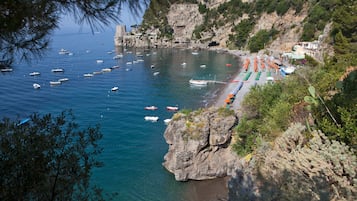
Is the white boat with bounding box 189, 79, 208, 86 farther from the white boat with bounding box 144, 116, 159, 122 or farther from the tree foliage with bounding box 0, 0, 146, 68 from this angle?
the tree foliage with bounding box 0, 0, 146, 68

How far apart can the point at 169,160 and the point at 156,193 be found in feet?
8.07

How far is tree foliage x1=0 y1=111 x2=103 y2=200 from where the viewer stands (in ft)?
11.2

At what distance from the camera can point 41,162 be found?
11.9 ft

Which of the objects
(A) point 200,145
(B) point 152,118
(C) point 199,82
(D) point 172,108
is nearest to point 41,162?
(A) point 200,145

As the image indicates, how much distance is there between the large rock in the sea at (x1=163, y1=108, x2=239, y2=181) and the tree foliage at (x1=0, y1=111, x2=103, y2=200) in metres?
12.0

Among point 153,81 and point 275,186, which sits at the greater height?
point 275,186

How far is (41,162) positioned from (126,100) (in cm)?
2828

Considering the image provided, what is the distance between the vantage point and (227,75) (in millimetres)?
42406

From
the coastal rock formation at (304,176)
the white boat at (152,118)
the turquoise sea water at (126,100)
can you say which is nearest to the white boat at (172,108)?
the turquoise sea water at (126,100)

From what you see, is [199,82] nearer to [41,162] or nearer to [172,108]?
[172,108]

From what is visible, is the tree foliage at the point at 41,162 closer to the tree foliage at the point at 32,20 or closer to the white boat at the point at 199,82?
the tree foliage at the point at 32,20

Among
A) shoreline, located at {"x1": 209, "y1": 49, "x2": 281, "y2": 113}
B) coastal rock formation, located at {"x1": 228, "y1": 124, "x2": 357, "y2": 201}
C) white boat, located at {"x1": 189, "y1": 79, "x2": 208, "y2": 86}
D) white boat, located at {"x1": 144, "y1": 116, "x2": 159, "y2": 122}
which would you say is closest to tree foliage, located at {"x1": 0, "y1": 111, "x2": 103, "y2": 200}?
coastal rock formation, located at {"x1": 228, "y1": 124, "x2": 357, "y2": 201}

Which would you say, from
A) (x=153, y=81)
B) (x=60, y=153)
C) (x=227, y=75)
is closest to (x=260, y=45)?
(x=227, y=75)

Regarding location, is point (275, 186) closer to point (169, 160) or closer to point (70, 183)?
point (70, 183)
